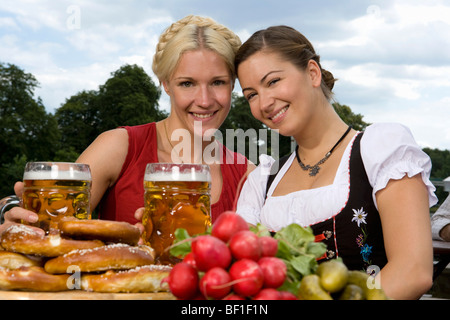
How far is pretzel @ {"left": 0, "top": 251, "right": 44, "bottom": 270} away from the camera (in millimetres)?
1688

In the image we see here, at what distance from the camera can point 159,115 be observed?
123ft

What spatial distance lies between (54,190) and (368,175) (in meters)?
1.43

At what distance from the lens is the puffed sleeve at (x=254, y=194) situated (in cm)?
297

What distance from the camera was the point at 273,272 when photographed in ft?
4.17

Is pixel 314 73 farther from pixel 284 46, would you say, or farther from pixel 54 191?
pixel 54 191

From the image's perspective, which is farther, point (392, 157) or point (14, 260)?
point (392, 157)

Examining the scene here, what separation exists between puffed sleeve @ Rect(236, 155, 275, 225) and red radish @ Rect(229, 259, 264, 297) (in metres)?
1.67

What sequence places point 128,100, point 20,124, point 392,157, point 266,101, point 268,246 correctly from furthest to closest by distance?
point 128,100 < point 20,124 < point 266,101 < point 392,157 < point 268,246

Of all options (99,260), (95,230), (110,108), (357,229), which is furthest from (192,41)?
(110,108)

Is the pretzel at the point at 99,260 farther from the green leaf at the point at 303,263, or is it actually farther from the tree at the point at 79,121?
the tree at the point at 79,121

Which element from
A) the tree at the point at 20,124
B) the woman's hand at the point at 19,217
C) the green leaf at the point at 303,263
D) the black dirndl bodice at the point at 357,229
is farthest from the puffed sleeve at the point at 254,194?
the tree at the point at 20,124
